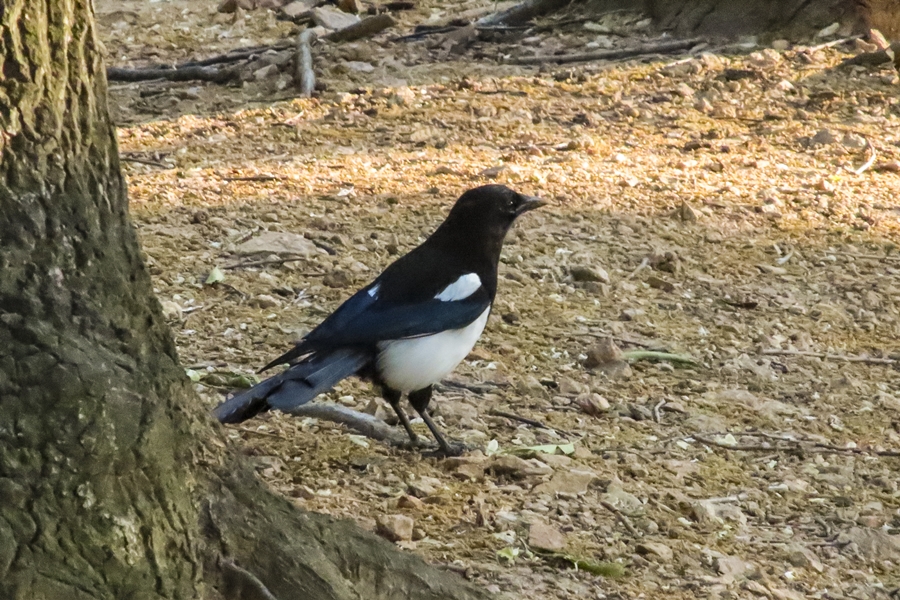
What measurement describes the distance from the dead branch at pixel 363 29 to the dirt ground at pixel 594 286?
0.18 metres

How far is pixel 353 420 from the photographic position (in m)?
4.51

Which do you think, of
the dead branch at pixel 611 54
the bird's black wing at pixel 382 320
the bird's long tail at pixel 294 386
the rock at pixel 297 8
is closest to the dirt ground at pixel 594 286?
the dead branch at pixel 611 54

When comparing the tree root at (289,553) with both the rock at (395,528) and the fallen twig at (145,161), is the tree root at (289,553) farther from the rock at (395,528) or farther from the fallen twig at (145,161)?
the fallen twig at (145,161)

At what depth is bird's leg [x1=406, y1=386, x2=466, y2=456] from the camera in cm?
430

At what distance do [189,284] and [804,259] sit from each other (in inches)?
126

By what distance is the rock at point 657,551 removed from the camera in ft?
11.8

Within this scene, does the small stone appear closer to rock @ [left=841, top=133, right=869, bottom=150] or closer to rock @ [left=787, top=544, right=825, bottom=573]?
rock @ [left=787, top=544, right=825, bottom=573]

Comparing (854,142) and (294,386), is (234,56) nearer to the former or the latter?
(854,142)

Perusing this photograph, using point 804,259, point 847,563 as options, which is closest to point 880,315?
point 804,259

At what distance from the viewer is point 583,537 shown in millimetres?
3686

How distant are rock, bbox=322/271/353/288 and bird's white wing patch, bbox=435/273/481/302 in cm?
119

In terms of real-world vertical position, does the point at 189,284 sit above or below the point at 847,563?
above

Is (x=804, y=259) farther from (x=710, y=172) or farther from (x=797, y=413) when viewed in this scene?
(x=797, y=413)

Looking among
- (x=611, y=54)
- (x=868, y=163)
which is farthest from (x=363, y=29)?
(x=868, y=163)
